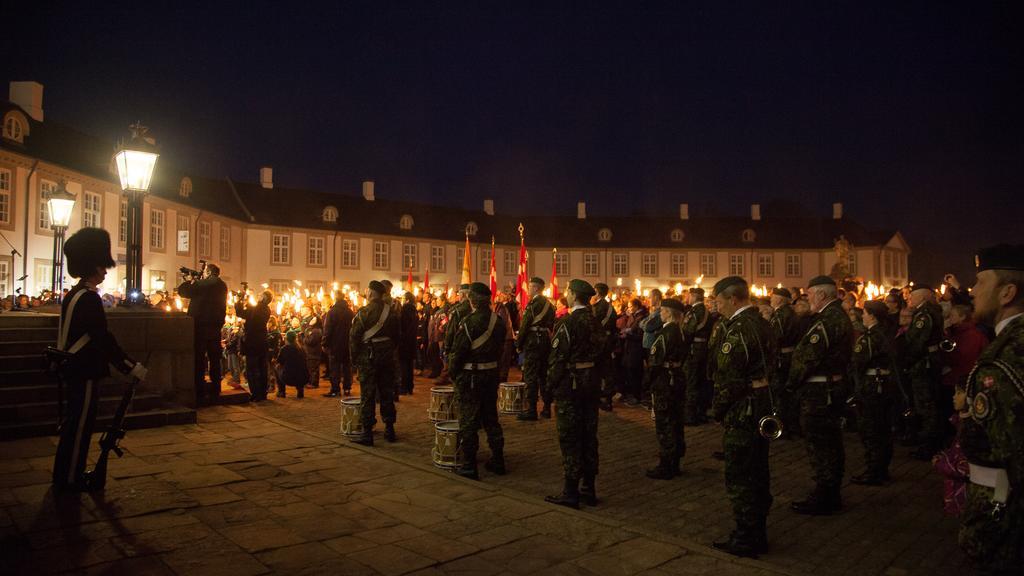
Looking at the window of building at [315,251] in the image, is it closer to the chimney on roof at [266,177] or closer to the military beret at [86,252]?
the chimney on roof at [266,177]

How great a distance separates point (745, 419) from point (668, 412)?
2539 millimetres

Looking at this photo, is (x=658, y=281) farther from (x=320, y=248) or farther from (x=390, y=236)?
(x=320, y=248)

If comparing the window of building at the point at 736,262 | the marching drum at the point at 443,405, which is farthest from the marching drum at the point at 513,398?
the window of building at the point at 736,262

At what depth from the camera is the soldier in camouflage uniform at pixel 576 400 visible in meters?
6.11

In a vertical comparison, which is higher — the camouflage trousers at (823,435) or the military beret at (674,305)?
the military beret at (674,305)

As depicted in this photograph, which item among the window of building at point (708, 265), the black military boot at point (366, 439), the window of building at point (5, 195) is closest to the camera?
the black military boot at point (366, 439)

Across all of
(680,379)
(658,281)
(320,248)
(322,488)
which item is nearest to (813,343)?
(680,379)

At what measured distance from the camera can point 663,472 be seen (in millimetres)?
7188

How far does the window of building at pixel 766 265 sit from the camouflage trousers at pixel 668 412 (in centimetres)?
5035

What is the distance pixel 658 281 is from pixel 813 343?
49477 mm

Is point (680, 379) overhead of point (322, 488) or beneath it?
overhead

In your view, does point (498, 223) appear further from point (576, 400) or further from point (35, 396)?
point (576, 400)

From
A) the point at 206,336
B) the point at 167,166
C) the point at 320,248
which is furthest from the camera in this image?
the point at 320,248

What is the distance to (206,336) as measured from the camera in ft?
36.9
